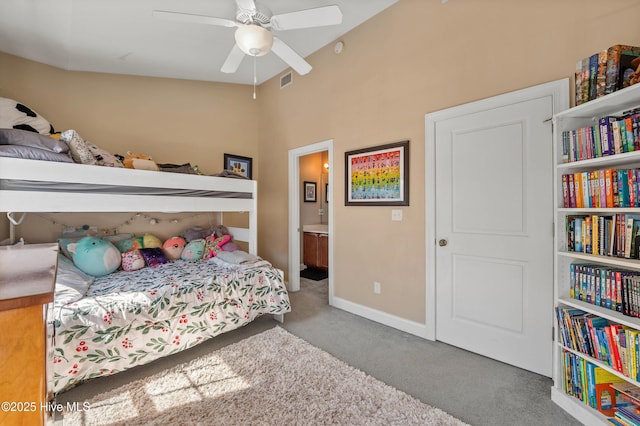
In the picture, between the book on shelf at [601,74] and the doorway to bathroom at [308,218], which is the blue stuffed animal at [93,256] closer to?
the doorway to bathroom at [308,218]

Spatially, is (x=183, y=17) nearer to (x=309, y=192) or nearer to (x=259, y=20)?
(x=259, y=20)

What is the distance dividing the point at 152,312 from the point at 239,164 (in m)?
2.58

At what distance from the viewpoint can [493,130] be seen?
2.17 m

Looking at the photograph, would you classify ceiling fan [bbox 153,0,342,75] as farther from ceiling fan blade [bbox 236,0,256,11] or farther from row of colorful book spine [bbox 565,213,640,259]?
row of colorful book spine [bbox 565,213,640,259]

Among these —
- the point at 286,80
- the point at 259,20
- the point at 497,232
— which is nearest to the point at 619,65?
the point at 497,232

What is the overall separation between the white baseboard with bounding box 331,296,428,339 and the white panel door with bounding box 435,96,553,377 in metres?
0.18

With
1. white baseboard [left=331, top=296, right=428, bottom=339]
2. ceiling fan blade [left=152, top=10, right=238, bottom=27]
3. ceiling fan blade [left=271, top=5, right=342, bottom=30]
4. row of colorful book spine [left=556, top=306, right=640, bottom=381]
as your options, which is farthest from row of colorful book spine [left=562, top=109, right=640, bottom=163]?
ceiling fan blade [left=152, top=10, right=238, bottom=27]

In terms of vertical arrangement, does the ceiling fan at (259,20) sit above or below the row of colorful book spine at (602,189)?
above

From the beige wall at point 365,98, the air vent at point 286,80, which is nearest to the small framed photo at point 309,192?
the beige wall at point 365,98

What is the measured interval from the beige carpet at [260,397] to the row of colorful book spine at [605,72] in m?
1.96

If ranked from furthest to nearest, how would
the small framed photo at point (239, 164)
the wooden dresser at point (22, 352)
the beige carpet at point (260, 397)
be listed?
1. the small framed photo at point (239, 164)
2. the beige carpet at point (260, 397)
3. the wooden dresser at point (22, 352)

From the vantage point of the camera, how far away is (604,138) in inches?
59.8

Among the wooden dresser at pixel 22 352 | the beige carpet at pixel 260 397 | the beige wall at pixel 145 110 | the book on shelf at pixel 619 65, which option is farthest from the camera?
the beige wall at pixel 145 110

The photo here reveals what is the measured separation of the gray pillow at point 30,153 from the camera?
1.85m
